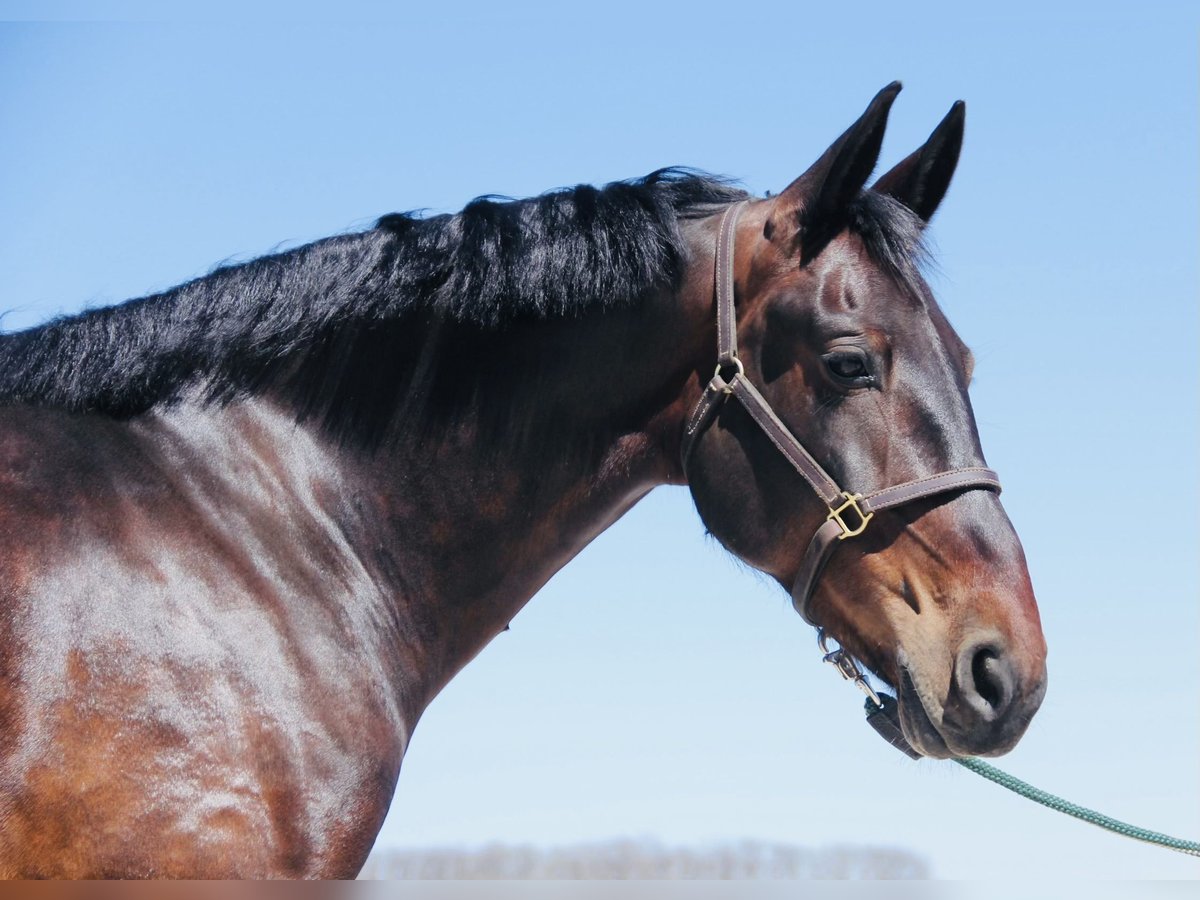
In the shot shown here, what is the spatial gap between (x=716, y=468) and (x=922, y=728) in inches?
46.7

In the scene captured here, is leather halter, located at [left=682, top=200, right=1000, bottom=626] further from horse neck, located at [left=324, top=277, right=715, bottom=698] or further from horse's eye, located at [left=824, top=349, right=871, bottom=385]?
horse's eye, located at [left=824, top=349, right=871, bottom=385]

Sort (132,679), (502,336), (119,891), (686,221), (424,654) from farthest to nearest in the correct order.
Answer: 1. (686,221)
2. (502,336)
3. (424,654)
4. (132,679)
5. (119,891)

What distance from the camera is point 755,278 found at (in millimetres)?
4605

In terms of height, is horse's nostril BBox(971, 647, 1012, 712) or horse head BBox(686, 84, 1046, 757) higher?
horse head BBox(686, 84, 1046, 757)

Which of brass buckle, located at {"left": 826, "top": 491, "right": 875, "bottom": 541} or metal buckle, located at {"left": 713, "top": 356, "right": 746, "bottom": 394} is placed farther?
metal buckle, located at {"left": 713, "top": 356, "right": 746, "bottom": 394}

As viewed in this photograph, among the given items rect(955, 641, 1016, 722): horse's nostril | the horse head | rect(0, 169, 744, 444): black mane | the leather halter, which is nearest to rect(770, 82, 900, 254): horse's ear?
the horse head

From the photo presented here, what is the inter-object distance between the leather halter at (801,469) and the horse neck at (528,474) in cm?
11

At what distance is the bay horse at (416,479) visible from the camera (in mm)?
3461

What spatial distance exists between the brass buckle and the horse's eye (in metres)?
0.42

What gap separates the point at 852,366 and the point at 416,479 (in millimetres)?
1657

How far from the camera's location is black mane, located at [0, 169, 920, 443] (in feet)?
14.2

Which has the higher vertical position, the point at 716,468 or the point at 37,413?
the point at 37,413

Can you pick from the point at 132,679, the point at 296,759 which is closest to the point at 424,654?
the point at 296,759

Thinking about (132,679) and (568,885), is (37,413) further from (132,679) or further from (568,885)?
(568,885)
